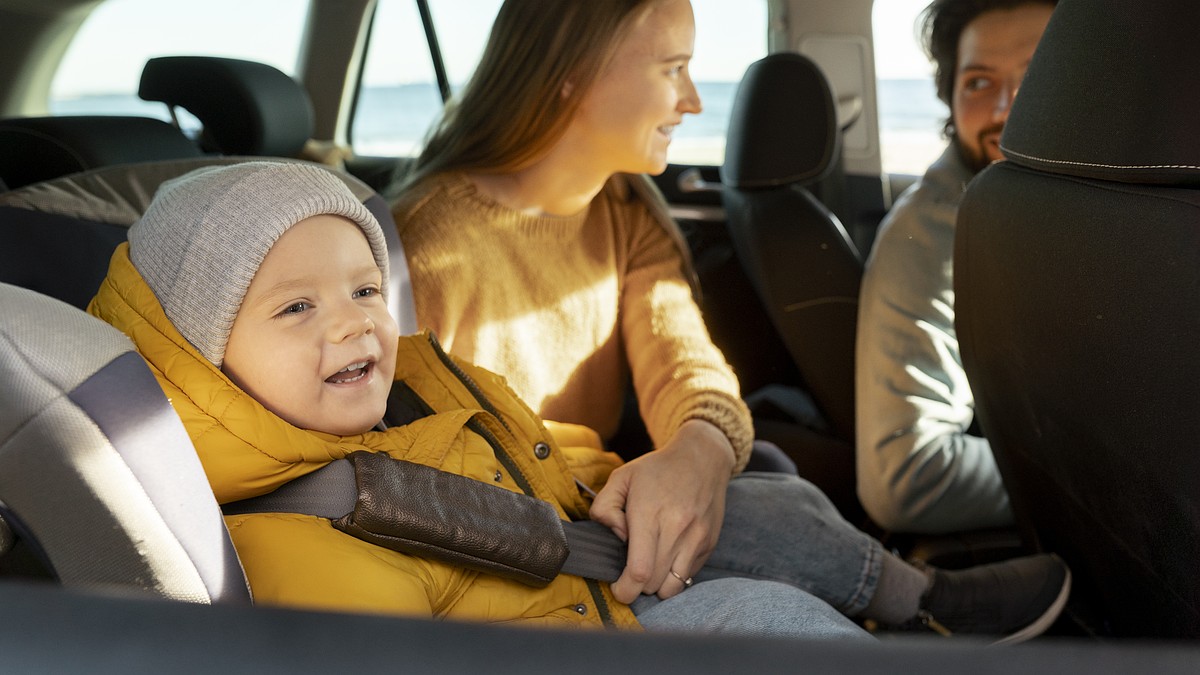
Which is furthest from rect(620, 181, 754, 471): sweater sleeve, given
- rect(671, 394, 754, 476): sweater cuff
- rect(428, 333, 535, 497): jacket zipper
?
rect(428, 333, 535, 497): jacket zipper

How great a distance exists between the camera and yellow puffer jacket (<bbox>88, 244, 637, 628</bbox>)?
834 millimetres

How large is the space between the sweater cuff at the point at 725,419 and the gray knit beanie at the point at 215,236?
0.55m

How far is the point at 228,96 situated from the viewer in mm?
1661

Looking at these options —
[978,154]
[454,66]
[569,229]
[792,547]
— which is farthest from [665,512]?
[454,66]

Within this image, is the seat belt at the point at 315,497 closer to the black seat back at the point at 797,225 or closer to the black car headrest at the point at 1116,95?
the black car headrest at the point at 1116,95

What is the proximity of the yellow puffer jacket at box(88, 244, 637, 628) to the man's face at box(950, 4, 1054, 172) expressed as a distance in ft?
3.13

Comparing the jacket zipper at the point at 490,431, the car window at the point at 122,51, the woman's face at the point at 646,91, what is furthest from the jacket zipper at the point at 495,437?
the car window at the point at 122,51

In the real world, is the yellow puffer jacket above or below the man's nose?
below

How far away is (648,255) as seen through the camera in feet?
5.05

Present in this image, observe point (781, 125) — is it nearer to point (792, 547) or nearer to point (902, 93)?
point (902, 93)

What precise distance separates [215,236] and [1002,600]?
1076mm

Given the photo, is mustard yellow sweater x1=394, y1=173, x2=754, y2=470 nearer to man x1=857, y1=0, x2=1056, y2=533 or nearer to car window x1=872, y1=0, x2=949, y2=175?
man x1=857, y1=0, x2=1056, y2=533

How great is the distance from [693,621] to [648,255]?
26.5 inches

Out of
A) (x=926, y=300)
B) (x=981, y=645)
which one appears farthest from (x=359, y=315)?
(x=926, y=300)
